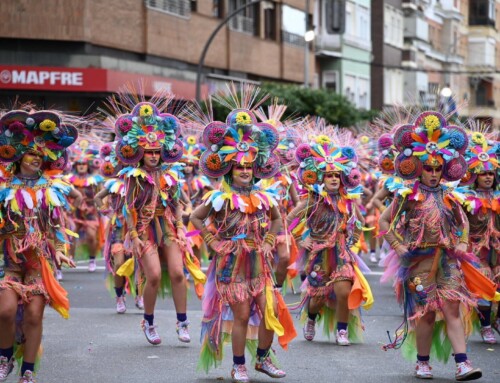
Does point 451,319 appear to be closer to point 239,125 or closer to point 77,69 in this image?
point 239,125

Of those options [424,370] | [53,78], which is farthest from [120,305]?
[53,78]

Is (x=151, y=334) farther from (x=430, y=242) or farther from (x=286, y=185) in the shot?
(x=286, y=185)

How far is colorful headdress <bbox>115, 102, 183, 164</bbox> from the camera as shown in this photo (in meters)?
12.1

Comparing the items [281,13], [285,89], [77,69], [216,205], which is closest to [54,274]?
[216,205]

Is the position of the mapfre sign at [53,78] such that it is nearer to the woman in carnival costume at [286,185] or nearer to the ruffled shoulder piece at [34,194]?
the woman in carnival costume at [286,185]

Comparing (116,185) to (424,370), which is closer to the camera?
(424,370)

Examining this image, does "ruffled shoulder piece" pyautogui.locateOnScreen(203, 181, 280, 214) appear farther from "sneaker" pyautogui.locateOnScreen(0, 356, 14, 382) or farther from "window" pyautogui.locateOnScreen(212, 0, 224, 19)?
"window" pyautogui.locateOnScreen(212, 0, 224, 19)

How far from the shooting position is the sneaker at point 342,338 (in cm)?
1211

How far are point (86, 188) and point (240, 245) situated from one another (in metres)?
11.6

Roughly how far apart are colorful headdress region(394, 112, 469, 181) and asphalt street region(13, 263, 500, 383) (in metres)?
1.74

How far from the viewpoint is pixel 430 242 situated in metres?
10.1

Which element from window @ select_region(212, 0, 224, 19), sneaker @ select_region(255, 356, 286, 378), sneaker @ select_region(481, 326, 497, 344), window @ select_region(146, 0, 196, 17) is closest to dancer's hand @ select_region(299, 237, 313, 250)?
sneaker @ select_region(481, 326, 497, 344)

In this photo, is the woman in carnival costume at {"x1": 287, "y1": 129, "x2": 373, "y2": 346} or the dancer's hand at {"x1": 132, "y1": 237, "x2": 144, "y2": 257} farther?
the woman in carnival costume at {"x1": 287, "y1": 129, "x2": 373, "y2": 346}

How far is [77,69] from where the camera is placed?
1307 inches
